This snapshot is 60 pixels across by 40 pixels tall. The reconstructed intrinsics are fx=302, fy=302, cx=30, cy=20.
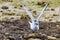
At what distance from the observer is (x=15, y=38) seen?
7.99m

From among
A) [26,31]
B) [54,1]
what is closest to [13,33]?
[26,31]

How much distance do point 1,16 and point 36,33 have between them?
2.45 metres

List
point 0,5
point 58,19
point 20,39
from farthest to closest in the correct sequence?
point 0,5 < point 58,19 < point 20,39

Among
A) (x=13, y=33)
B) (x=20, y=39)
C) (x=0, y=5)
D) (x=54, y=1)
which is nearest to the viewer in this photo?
(x=20, y=39)

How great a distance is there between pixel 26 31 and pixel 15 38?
31.5 inches

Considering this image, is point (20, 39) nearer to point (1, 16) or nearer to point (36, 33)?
point (36, 33)

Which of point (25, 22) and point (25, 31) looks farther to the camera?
point (25, 22)

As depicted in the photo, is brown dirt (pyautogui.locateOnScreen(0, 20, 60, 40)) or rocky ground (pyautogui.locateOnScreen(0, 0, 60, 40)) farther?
rocky ground (pyautogui.locateOnScreen(0, 0, 60, 40))

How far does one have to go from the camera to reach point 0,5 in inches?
481

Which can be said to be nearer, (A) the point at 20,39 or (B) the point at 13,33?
(A) the point at 20,39

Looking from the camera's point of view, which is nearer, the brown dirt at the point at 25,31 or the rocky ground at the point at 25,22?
the brown dirt at the point at 25,31

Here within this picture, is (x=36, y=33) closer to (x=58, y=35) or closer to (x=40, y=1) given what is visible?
(x=58, y=35)

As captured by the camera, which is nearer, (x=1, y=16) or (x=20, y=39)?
(x=20, y=39)

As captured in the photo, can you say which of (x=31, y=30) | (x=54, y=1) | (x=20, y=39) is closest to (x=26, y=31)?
(x=31, y=30)
